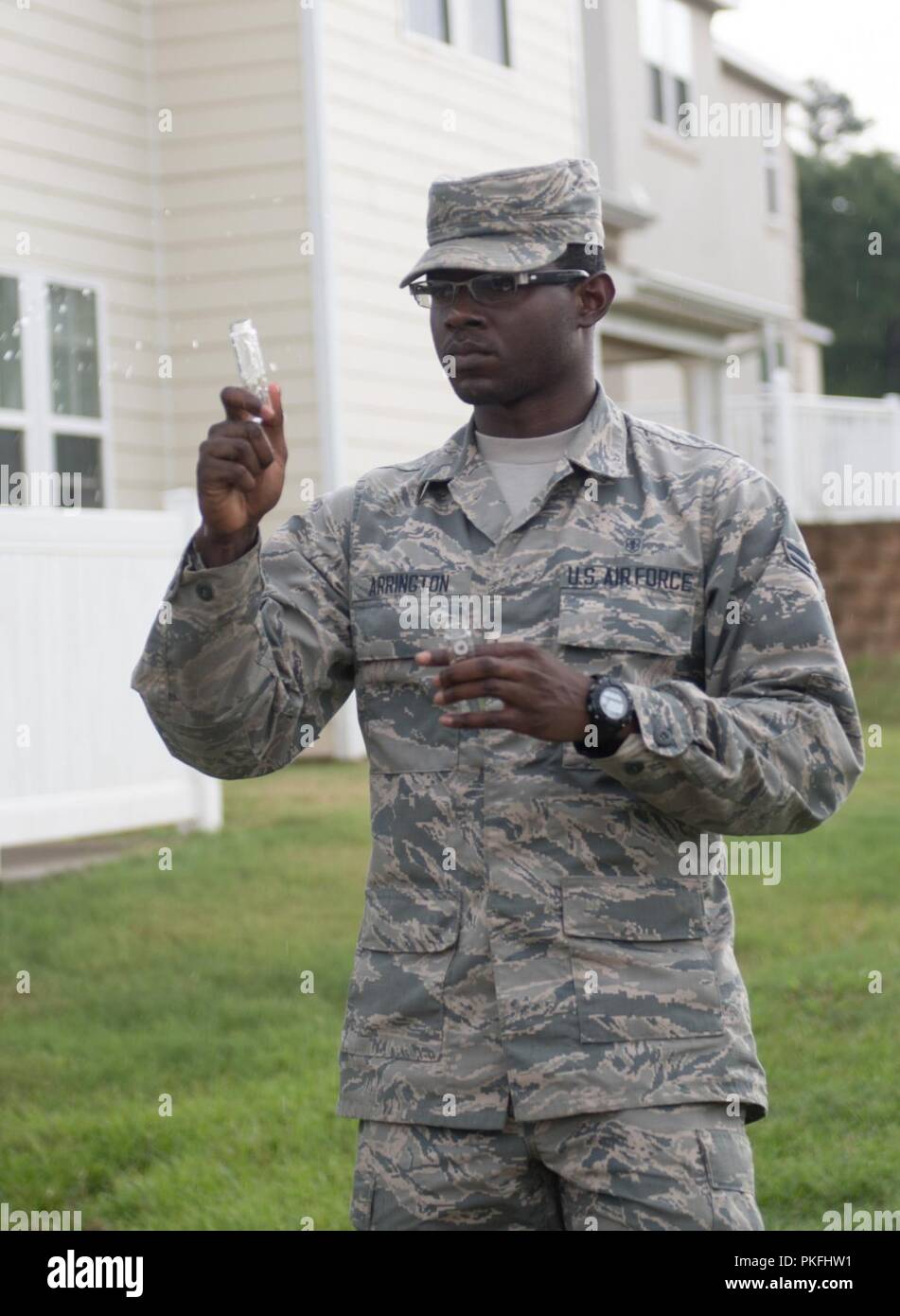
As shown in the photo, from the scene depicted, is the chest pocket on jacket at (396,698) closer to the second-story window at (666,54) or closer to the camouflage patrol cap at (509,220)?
the camouflage patrol cap at (509,220)

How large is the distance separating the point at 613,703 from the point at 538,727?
11 cm

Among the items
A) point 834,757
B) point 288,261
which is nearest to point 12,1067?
point 834,757

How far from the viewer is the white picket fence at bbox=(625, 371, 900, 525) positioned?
18.2 m

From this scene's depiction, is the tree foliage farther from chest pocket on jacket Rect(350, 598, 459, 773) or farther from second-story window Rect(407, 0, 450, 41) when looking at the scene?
chest pocket on jacket Rect(350, 598, 459, 773)

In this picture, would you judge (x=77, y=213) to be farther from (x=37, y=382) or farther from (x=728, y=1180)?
(x=728, y=1180)

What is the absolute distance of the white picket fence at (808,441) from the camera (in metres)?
18.2

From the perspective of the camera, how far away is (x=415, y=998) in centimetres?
285

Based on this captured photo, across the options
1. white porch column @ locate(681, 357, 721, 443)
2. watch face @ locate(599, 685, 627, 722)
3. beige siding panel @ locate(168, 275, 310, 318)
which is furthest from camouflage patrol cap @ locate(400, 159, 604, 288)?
white porch column @ locate(681, 357, 721, 443)

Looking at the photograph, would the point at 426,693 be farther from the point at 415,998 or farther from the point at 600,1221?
the point at 600,1221

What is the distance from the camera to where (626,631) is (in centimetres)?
291

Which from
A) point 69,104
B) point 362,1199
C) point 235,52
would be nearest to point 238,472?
point 362,1199

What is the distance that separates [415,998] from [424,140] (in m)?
10.6

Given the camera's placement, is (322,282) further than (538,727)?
Yes

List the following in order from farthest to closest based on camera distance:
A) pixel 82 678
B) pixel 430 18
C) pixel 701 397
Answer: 1. pixel 701 397
2. pixel 430 18
3. pixel 82 678
